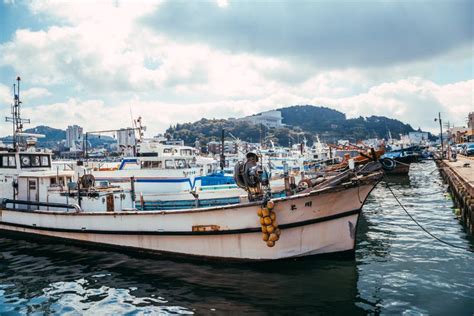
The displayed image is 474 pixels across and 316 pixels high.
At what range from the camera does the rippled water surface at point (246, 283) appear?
319 inches

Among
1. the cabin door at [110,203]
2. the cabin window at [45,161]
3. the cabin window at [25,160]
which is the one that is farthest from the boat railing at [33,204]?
the cabin window at [45,161]

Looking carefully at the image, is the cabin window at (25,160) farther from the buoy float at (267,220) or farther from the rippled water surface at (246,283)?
the buoy float at (267,220)

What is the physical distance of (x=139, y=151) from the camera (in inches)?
891

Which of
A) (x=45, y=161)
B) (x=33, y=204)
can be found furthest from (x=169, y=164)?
(x=33, y=204)

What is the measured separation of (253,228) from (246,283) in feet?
5.21

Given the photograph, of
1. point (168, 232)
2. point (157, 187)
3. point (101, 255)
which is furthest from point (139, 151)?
point (168, 232)

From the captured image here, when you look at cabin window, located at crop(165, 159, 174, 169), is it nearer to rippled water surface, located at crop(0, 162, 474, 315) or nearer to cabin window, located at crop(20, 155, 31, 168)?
cabin window, located at crop(20, 155, 31, 168)

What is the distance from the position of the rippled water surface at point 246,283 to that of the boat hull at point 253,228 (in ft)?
1.44

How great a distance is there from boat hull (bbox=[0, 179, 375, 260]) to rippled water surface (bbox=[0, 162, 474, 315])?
0.44m

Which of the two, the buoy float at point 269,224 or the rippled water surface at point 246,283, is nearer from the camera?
the rippled water surface at point 246,283

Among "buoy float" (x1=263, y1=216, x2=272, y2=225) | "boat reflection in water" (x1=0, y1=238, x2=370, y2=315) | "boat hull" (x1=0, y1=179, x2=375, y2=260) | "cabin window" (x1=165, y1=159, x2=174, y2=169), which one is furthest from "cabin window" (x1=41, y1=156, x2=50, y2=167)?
"buoy float" (x1=263, y1=216, x2=272, y2=225)

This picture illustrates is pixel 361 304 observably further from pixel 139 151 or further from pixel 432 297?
pixel 139 151

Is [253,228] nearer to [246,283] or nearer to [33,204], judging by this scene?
[246,283]

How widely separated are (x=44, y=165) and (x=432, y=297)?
1743cm
